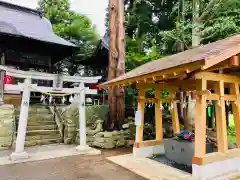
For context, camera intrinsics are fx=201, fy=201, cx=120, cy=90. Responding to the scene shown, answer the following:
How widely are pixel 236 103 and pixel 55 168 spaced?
4.71 metres

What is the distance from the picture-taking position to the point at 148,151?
6074 millimetres

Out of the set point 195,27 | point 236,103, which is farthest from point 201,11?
point 236,103

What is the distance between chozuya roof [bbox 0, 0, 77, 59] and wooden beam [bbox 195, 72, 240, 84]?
25.3 ft

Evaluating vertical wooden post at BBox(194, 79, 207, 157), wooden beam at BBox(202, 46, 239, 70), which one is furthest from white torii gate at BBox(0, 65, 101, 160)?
wooden beam at BBox(202, 46, 239, 70)

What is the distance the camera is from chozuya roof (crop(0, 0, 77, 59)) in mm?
9438

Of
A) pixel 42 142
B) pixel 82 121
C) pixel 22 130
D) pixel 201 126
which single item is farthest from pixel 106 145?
Answer: pixel 201 126

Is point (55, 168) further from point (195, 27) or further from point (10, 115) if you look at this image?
point (195, 27)

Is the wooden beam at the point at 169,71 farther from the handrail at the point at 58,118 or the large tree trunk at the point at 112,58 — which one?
the handrail at the point at 58,118

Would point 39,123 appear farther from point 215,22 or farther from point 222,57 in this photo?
point 215,22

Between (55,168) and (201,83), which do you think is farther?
(55,168)

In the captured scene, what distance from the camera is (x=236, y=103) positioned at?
4793mm

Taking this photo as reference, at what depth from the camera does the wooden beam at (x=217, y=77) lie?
162 inches

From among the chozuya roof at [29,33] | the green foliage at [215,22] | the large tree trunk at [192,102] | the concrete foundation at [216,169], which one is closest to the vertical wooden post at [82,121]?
the concrete foundation at [216,169]

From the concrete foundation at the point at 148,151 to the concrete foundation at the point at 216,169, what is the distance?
200 centimetres
